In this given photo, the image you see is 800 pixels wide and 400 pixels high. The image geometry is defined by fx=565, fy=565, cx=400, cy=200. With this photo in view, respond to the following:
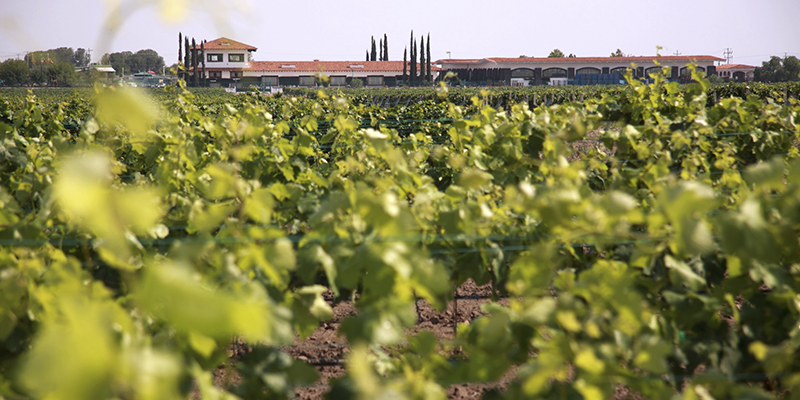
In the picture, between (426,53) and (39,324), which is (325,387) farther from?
(426,53)

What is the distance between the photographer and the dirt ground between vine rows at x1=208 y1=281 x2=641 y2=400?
9.48 ft

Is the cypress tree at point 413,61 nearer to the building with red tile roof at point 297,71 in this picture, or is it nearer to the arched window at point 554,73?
the building with red tile roof at point 297,71

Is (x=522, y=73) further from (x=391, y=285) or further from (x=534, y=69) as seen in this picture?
(x=391, y=285)

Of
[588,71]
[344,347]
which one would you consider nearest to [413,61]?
[588,71]

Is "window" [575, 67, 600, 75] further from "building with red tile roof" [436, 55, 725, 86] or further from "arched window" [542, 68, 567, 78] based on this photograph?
"arched window" [542, 68, 567, 78]

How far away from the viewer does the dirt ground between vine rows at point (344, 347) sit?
289 cm

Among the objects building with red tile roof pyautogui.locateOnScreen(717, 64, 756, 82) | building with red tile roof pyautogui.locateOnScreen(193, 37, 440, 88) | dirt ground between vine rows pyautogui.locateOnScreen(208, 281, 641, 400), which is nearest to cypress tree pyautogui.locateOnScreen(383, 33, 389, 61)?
building with red tile roof pyautogui.locateOnScreen(193, 37, 440, 88)

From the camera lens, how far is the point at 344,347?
3.09 m

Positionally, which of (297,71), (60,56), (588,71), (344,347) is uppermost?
(588,71)

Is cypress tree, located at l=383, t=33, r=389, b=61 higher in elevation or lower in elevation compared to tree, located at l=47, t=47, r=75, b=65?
higher

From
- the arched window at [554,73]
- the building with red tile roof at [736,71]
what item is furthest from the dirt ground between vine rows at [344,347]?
the building with red tile roof at [736,71]

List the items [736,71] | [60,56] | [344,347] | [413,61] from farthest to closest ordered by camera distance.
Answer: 1. [736,71]
2. [413,61]
3. [344,347]
4. [60,56]

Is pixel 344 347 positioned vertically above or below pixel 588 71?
below

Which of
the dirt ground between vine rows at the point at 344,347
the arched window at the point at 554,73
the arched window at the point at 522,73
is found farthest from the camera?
the arched window at the point at 522,73
